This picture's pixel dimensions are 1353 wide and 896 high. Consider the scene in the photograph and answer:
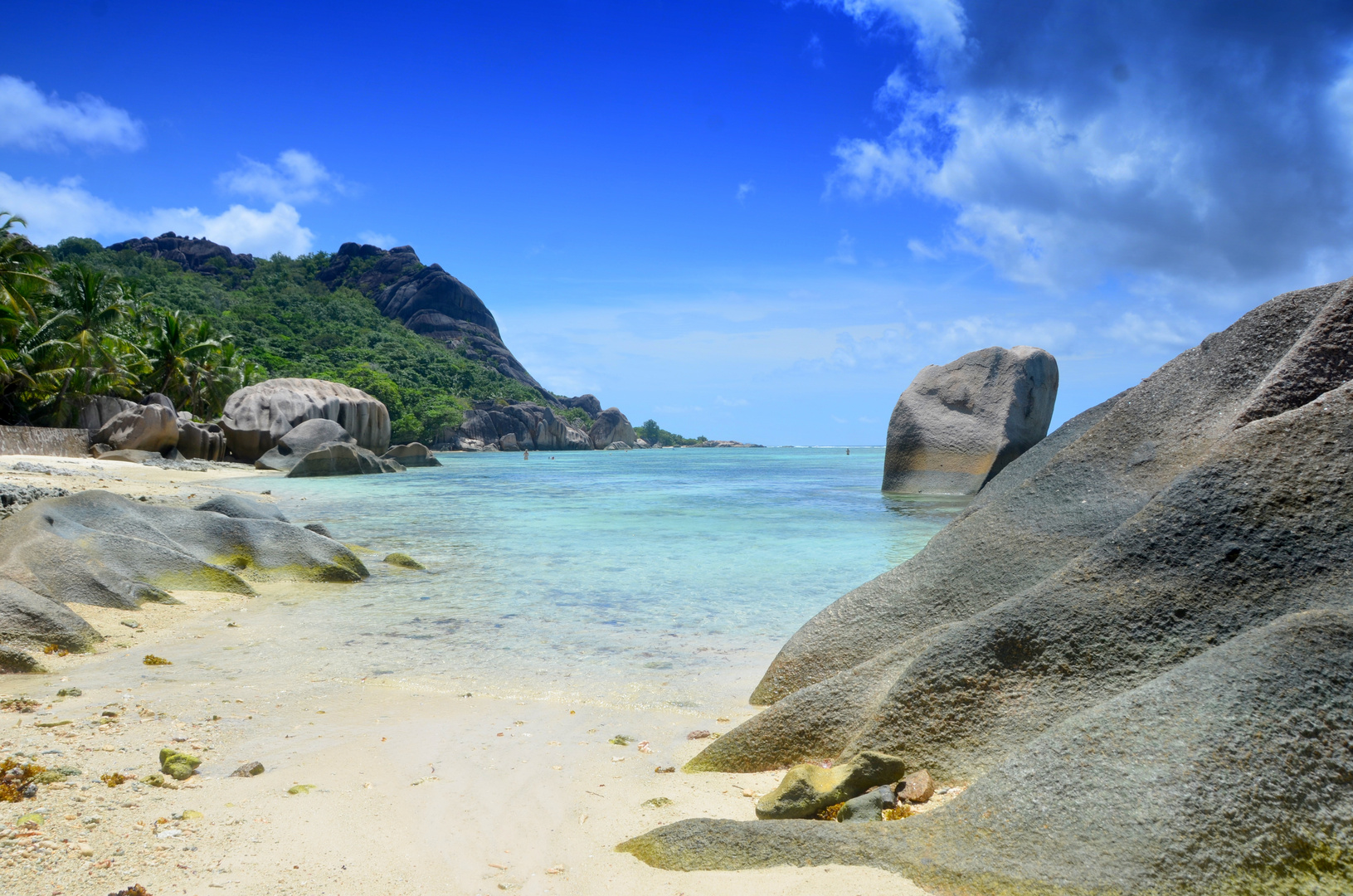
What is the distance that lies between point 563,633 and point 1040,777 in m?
5.23

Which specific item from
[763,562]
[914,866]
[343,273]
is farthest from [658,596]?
[343,273]

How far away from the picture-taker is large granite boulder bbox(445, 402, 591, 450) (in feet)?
269

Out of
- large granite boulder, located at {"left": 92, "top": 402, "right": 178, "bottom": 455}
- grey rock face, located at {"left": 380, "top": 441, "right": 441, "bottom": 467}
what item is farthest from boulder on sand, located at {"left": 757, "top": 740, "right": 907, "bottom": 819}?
grey rock face, located at {"left": 380, "top": 441, "right": 441, "bottom": 467}

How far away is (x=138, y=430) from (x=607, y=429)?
87.6 m

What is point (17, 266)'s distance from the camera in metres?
22.7

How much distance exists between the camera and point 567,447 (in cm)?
10412

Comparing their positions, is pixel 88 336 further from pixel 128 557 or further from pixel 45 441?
pixel 128 557

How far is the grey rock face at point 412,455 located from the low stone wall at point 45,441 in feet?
47.4

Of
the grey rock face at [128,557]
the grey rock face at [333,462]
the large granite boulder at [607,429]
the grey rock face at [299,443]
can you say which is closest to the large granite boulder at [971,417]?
the grey rock face at [128,557]

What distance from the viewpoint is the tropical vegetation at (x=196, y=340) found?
2748cm

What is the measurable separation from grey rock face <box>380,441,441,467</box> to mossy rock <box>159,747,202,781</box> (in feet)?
129

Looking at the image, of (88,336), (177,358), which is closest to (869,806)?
(88,336)

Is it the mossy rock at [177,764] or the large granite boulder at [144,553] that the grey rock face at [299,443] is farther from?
the mossy rock at [177,764]

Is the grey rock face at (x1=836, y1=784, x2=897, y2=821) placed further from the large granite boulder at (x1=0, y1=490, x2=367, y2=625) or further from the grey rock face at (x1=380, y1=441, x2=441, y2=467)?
the grey rock face at (x1=380, y1=441, x2=441, y2=467)
